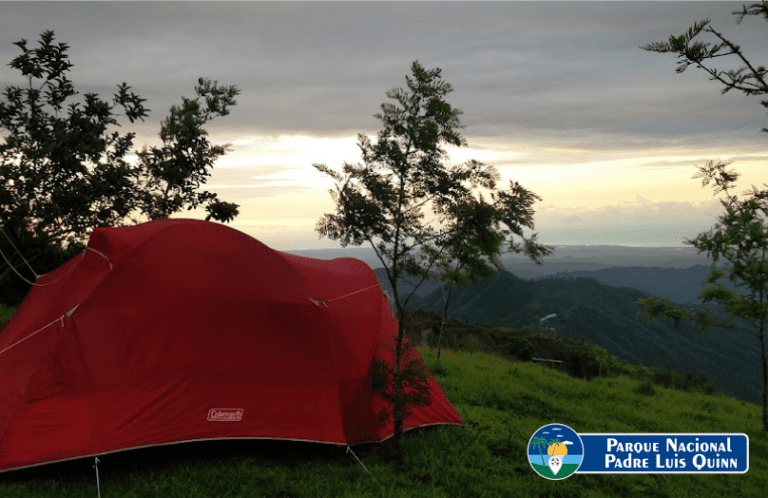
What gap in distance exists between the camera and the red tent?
8.16 m

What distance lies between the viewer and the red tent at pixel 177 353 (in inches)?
321

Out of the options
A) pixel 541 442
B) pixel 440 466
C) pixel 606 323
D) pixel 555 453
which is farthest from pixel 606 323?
pixel 440 466

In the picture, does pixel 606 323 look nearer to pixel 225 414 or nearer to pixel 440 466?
pixel 440 466

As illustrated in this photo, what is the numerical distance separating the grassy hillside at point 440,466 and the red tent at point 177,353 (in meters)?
0.47

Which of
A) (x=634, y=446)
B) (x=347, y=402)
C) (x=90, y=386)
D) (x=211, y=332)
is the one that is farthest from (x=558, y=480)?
(x=90, y=386)

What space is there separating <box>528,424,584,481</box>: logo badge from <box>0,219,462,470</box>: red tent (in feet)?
7.74

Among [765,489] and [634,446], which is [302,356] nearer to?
[634,446]

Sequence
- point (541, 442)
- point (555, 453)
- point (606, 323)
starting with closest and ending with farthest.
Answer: point (555, 453), point (541, 442), point (606, 323)

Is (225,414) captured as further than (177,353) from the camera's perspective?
No

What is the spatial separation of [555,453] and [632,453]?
6.02 ft

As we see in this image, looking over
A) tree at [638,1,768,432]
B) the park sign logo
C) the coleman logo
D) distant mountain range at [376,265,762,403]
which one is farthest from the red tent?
distant mountain range at [376,265,762,403]

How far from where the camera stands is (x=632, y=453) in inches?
424

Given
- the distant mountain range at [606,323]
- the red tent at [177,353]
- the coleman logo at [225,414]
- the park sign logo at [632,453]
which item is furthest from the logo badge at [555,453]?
the distant mountain range at [606,323]

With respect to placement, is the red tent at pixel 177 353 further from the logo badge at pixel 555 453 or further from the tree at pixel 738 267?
the tree at pixel 738 267
